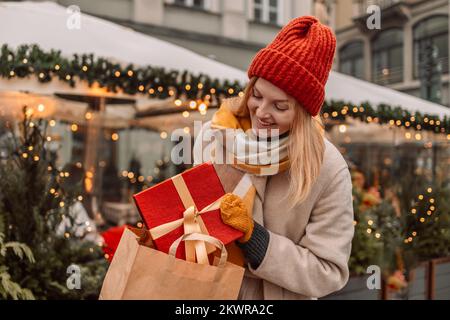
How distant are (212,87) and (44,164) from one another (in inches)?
80.8

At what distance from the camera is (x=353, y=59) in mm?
21969

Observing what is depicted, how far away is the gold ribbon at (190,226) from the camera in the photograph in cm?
118

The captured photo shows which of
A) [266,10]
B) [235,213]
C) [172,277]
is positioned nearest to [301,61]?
[235,213]

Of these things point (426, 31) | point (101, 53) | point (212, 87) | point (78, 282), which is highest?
point (426, 31)

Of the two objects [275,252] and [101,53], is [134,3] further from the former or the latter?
[275,252]

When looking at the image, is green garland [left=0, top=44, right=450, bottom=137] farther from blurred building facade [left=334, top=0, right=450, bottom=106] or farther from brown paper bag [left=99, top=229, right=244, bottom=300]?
blurred building facade [left=334, top=0, right=450, bottom=106]

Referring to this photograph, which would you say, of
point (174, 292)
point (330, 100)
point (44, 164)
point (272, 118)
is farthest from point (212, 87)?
point (174, 292)

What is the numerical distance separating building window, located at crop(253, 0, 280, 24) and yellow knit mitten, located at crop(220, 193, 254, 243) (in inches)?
493

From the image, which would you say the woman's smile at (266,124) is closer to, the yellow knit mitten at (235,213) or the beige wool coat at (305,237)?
the beige wool coat at (305,237)

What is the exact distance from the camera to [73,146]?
9.20 meters

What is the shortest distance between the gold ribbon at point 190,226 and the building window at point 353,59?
70.4 feet

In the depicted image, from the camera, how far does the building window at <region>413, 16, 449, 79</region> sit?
17344 mm

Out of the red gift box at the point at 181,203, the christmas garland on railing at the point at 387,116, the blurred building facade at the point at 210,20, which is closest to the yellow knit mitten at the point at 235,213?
the red gift box at the point at 181,203

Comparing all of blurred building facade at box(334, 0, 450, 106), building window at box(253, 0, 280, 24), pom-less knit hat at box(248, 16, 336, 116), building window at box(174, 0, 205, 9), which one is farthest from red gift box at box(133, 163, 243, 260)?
blurred building facade at box(334, 0, 450, 106)
